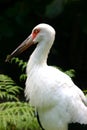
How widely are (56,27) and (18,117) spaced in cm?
499

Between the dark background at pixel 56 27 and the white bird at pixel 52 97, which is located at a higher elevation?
the white bird at pixel 52 97

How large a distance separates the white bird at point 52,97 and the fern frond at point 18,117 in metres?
0.24

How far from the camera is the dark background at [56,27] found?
9.66 metres

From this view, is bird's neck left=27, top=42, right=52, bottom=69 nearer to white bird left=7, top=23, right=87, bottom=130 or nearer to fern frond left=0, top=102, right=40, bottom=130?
white bird left=7, top=23, right=87, bottom=130

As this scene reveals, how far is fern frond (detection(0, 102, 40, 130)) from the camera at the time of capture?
230 inches

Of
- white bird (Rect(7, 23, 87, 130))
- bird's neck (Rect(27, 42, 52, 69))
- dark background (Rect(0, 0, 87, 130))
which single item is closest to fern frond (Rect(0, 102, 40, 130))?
white bird (Rect(7, 23, 87, 130))

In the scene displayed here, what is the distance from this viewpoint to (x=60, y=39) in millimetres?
10883

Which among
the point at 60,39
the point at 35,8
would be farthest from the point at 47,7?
the point at 60,39

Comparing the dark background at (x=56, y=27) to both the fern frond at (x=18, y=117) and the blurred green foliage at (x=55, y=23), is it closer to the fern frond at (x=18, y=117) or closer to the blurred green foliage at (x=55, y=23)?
the blurred green foliage at (x=55, y=23)

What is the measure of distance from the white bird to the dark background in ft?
11.4

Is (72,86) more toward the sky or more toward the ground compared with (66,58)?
more toward the sky

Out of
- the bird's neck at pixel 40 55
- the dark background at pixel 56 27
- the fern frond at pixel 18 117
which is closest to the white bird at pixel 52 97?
the bird's neck at pixel 40 55

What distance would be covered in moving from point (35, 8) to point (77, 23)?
854mm

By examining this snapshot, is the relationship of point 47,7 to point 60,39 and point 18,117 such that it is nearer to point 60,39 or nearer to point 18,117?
point 60,39
